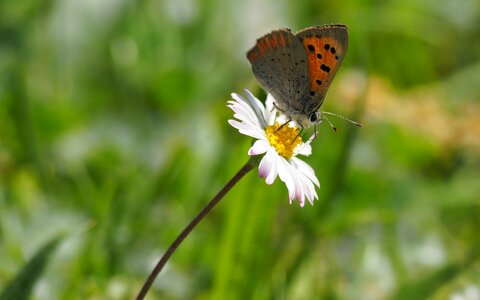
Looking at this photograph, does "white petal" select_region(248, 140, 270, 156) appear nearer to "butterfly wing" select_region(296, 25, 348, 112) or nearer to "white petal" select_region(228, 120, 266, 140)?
"white petal" select_region(228, 120, 266, 140)

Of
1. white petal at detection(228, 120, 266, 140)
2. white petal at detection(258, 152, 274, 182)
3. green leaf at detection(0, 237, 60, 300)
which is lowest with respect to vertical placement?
green leaf at detection(0, 237, 60, 300)

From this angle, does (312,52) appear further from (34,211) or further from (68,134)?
(68,134)

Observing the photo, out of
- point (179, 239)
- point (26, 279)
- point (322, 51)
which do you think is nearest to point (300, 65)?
point (322, 51)

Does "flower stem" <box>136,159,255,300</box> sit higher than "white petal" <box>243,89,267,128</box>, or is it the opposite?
"white petal" <box>243,89,267,128</box>

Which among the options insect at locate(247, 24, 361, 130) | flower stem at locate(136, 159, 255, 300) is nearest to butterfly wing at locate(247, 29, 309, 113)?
insect at locate(247, 24, 361, 130)

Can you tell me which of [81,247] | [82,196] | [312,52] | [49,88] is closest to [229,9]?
[49,88]
